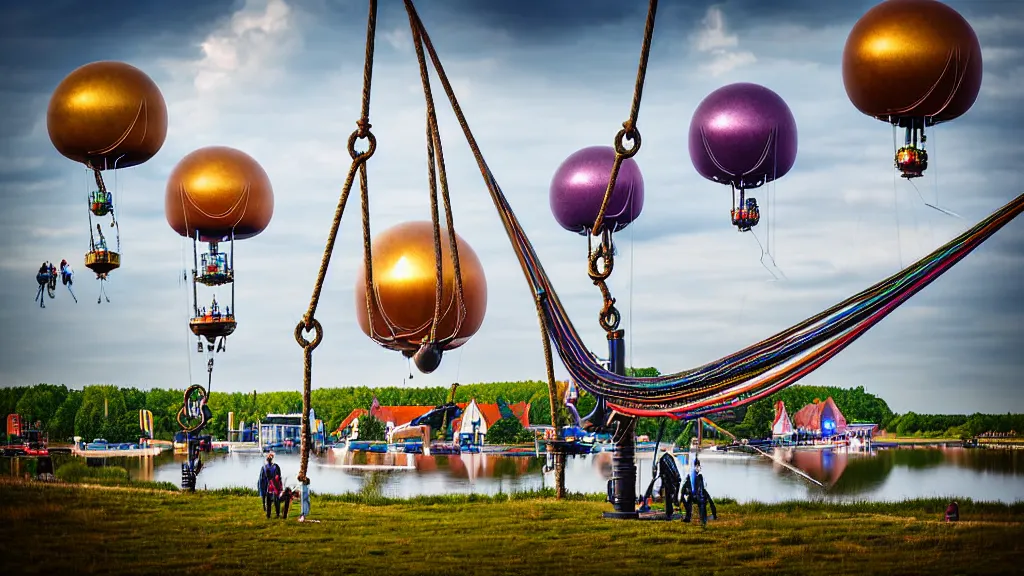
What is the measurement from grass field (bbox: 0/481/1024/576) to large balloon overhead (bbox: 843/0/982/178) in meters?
5.05

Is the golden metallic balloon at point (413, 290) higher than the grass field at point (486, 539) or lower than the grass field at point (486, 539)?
higher

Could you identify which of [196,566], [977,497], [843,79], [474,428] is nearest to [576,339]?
[196,566]

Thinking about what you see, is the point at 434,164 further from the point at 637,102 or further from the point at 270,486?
the point at 270,486

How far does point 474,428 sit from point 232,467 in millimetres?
23437

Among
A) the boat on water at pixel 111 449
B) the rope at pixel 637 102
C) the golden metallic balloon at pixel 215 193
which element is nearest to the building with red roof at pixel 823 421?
the boat on water at pixel 111 449

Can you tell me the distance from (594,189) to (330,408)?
164ft

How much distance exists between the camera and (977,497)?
64.9 feet

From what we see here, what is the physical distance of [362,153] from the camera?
1020 cm

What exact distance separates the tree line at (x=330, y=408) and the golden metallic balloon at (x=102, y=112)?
46.6ft

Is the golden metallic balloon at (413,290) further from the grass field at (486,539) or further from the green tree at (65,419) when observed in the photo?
the green tree at (65,419)

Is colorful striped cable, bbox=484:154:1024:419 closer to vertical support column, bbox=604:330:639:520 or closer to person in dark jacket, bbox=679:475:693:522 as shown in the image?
vertical support column, bbox=604:330:639:520

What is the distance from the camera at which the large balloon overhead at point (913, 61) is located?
14039 mm

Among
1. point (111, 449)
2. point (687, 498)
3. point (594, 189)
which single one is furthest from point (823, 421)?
point (687, 498)

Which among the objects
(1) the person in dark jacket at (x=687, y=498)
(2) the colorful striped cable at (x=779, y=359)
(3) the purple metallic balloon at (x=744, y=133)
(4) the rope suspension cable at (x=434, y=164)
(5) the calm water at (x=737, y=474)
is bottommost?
(5) the calm water at (x=737, y=474)
